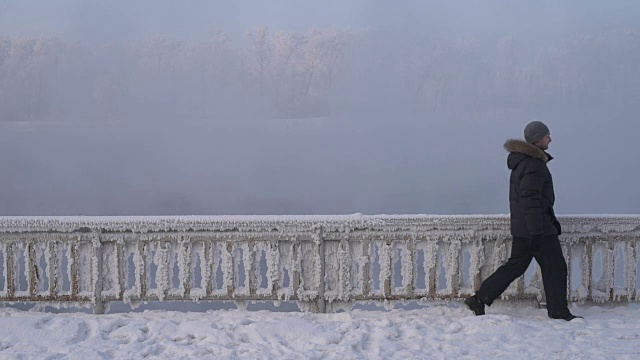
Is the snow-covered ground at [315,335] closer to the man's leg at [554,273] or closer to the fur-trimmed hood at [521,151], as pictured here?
the man's leg at [554,273]

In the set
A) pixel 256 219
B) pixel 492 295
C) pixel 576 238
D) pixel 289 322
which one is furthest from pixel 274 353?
pixel 576 238

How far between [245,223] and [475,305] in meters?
2.05

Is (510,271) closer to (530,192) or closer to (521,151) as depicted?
(530,192)

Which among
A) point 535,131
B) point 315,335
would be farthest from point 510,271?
point 315,335

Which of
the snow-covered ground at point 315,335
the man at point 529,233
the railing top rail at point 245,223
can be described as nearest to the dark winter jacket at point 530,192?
the man at point 529,233

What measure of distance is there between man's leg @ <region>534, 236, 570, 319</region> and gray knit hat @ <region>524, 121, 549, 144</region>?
2.67ft

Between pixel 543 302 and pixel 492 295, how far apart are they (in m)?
0.61

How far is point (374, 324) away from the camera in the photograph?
522cm

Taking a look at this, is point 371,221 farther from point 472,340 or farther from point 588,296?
point 588,296

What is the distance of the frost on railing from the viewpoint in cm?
565

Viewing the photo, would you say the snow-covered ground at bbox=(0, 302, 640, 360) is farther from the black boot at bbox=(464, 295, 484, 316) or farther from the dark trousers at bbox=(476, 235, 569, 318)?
the dark trousers at bbox=(476, 235, 569, 318)

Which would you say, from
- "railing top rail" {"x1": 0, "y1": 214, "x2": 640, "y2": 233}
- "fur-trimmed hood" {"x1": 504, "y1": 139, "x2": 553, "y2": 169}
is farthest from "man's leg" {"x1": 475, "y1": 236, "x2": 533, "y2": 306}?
"fur-trimmed hood" {"x1": 504, "y1": 139, "x2": 553, "y2": 169}

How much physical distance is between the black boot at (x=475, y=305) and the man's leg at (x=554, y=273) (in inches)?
21.9

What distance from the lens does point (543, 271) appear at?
18.0 ft
